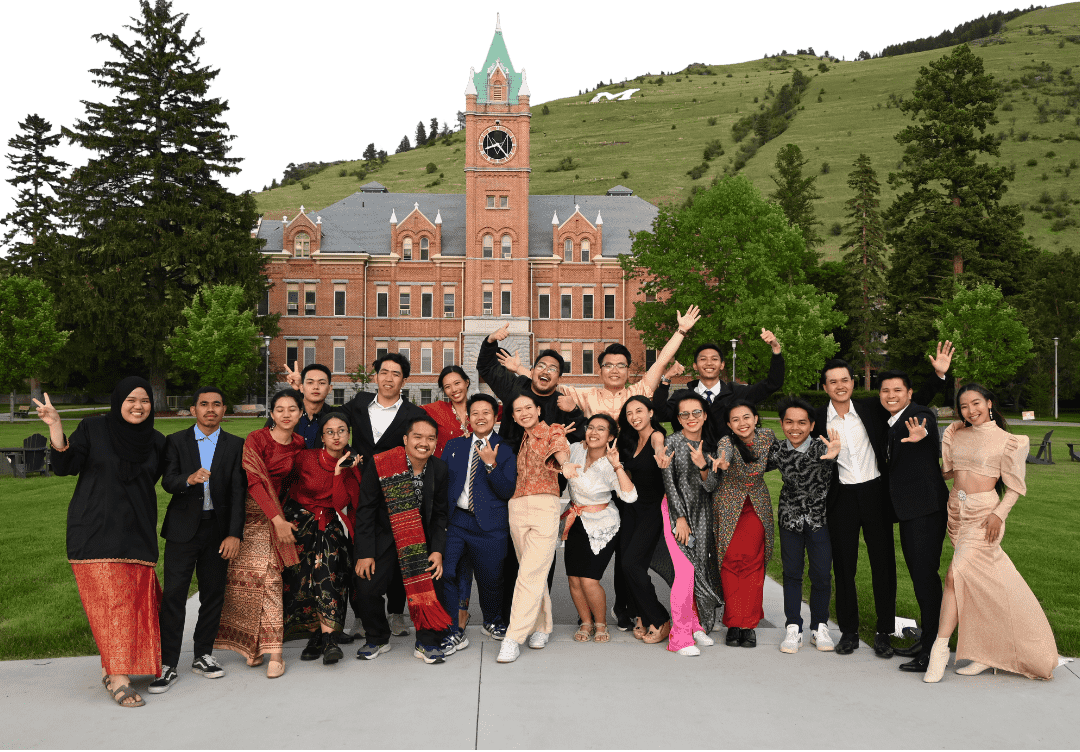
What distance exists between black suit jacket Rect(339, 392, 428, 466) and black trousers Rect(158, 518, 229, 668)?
1228mm

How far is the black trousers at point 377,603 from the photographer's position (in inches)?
213

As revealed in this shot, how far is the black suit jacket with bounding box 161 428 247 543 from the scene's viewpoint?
16.7 feet

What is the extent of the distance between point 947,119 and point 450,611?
50.7 meters

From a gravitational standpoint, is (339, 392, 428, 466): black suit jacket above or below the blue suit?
above

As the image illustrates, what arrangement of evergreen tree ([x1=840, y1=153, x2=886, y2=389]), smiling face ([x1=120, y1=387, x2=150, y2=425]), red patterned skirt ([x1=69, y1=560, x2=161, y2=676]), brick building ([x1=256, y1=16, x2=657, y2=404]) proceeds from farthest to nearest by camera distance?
evergreen tree ([x1=840, y1=153, x2=886, y2=389]) → brick building ([x1=256, y1=16, x2=657, y2=404]) → smiling face ([x1=120, y1=387, x2=150, y2=425]) → red patterned skirt ([x1=69, y1=560, x2=161, y2=676])

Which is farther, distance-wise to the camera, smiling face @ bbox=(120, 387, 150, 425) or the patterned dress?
the patterned dress

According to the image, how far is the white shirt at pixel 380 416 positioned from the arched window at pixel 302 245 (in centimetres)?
4826

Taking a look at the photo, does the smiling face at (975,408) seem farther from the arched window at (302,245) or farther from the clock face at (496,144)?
the arched window at (302,245)

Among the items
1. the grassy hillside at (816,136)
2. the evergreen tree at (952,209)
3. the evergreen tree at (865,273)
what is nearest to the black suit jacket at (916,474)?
the evergreen tree at (952,209)

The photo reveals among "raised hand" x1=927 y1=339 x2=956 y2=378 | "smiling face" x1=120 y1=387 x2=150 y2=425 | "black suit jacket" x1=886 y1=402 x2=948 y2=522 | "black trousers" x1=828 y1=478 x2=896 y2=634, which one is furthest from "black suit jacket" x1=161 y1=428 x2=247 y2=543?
"raised hand" x1=927 y1=339 x2=956 y2=378

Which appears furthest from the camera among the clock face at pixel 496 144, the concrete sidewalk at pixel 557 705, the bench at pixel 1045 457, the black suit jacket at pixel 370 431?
the clock face at pixel 496 144

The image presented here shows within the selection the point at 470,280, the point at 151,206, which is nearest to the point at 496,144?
the point at 470,280

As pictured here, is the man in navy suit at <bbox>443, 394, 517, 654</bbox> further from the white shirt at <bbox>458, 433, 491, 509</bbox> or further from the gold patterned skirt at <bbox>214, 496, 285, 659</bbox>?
the gold patterned skirt at <bbox>214, 496, 285, 659</bbox>

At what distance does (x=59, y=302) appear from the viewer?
42.7 metres
